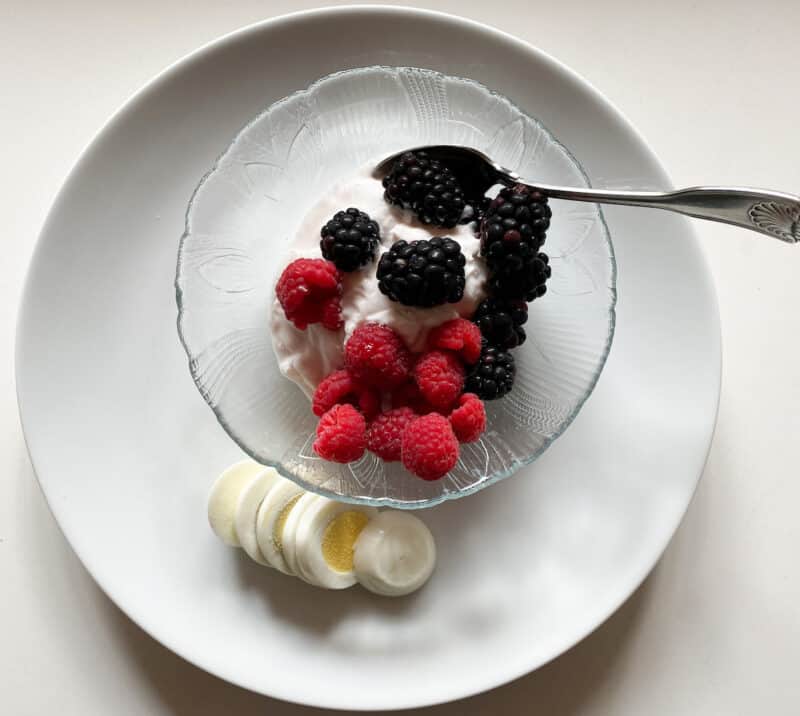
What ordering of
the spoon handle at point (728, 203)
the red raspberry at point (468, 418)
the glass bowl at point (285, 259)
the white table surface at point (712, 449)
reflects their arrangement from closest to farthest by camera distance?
the spoon handle at point (728, 203), the red raspberry at point (468, 418), the glass bowl at point (285, 259), the white table surface at point (712, 449)

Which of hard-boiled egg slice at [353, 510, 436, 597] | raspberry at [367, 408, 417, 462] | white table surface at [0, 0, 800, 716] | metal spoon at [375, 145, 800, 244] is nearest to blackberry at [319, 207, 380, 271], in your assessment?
metal spoon at [375, 145, 800, 244]

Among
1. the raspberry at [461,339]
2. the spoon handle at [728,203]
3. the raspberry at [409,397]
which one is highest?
the spoon handle at [728,203]

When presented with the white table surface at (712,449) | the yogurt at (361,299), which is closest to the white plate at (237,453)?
the white table surface at (712,449)

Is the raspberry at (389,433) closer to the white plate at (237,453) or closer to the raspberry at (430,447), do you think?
the raspberry at (430,447)

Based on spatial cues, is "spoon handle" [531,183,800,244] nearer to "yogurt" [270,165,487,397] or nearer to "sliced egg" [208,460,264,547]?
"yogurt" [270,165,487,397]

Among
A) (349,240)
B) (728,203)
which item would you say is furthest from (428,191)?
(728,203)

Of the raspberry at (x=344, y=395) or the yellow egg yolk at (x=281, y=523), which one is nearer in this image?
the raspberry at (x=344, y=395)

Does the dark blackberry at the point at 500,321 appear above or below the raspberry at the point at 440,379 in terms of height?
above

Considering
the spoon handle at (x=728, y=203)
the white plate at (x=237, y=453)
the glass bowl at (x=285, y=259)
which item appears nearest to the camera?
the spoon handle at (x=728, y=203)
